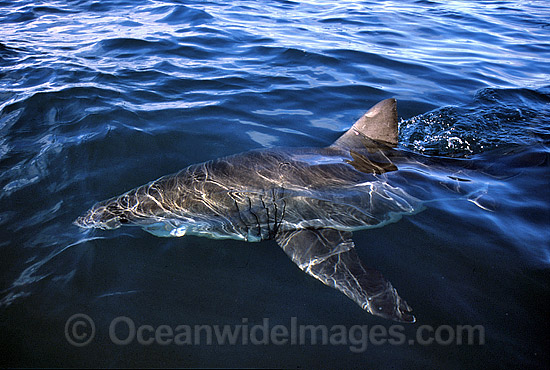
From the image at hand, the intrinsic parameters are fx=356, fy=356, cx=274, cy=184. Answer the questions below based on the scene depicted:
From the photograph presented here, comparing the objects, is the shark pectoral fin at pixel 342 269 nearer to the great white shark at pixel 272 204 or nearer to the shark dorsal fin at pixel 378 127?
the great white shark at pixel 272 204

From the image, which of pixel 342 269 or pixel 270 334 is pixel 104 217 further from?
pixel 342 269

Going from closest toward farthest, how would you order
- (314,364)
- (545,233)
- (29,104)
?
1. (314,364)
2. (545,233)
3. (29,104)

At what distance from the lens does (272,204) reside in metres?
3.77

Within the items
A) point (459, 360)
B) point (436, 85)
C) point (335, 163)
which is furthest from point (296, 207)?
point (436, 85)

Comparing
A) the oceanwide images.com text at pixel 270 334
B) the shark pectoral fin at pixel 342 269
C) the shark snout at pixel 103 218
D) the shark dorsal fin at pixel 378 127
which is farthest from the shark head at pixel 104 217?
the shark dorsal fin at pixel 378 127

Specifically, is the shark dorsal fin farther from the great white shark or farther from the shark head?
the shark head

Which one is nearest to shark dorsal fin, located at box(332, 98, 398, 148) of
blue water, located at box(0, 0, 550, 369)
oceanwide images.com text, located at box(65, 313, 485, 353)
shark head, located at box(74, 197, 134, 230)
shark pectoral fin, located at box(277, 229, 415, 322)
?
blue water, located at box(0, 0, 550, 369)

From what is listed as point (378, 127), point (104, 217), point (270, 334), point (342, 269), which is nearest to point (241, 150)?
point (378, 127)

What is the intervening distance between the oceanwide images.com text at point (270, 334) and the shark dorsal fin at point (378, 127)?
2.45 metres

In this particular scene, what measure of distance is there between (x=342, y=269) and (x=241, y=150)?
7.77ft

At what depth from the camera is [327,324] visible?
9.23ft

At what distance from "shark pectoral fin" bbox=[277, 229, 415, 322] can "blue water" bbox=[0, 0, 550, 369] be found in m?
0.11

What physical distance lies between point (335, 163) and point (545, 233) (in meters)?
2.25

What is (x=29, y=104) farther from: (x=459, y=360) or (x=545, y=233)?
(x=545, y=233)
